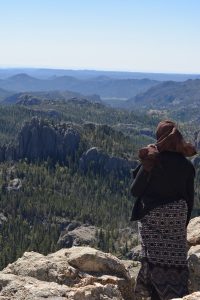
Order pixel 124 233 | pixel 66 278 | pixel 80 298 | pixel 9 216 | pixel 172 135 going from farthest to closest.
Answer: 1. pixel 9 216
2. pixel 124 233
3. pixel 66 278
4. pixel 172 135
5. pixel 80 298

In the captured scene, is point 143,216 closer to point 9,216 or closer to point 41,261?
point 41,261

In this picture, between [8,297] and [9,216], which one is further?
[9,216]

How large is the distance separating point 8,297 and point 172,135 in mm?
5657

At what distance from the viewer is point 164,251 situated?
42.0ft

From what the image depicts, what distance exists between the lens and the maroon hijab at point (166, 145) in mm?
12742

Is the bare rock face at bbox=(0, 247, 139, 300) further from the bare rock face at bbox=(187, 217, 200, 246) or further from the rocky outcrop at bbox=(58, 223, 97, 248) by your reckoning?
the rocky outcrop at bbox=(58, 223, 97, 248)

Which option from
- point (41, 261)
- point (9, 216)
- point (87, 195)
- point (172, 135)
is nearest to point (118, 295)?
point (41, 261)

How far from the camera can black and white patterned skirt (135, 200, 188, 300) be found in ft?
41.2

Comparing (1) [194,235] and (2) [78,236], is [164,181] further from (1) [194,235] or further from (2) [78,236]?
(2) [78,236]

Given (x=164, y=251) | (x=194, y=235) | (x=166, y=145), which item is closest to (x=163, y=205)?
(x=164, y=251)

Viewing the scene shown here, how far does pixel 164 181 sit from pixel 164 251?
69.7 inches

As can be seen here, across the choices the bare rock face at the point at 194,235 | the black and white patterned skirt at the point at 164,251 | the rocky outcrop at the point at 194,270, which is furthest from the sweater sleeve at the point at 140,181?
the bare rock face at the point at 194,235

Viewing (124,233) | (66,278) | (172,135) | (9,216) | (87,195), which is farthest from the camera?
(87,195)

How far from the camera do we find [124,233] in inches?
5876
